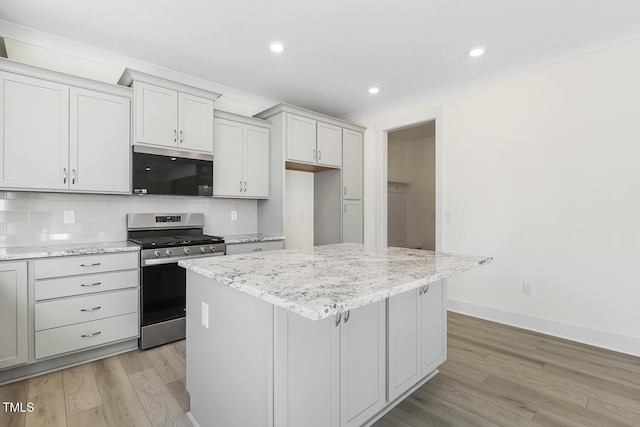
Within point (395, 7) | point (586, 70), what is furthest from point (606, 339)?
point (395, 7)

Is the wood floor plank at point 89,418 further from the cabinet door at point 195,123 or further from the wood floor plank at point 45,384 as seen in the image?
the cabinet door at point 195,123

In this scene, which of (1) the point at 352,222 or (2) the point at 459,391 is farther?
(1) the point at 352,222

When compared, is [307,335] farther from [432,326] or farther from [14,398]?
[14,398]

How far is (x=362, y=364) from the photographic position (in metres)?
1.60

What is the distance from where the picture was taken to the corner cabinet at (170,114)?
2795 mm

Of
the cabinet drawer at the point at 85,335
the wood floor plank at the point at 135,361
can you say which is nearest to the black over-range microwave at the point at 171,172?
the cabinet drawer at the point at 85,335

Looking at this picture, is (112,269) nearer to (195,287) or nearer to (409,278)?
(195,287)

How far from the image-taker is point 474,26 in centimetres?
249

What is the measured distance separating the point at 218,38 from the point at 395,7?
1471 mm

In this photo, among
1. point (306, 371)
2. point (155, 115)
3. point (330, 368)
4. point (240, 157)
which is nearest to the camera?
point (306, 371)

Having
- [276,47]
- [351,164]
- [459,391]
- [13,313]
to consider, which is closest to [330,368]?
[459,391]

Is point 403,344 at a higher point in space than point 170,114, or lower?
lower

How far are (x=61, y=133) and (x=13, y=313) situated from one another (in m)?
1.38

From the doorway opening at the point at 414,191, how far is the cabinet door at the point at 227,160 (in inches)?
150
